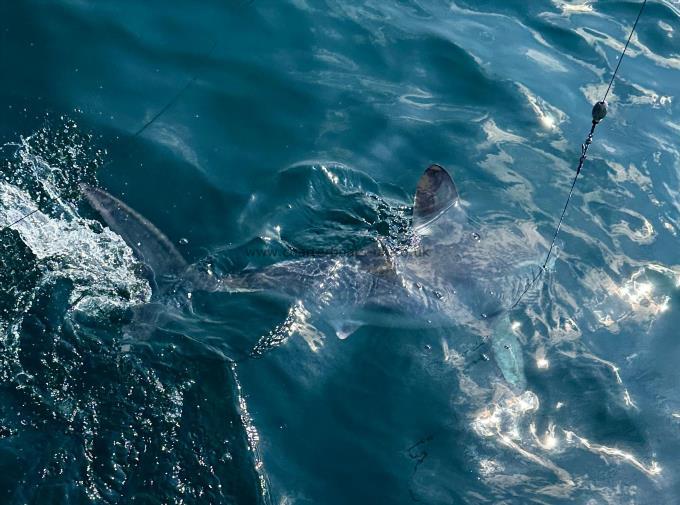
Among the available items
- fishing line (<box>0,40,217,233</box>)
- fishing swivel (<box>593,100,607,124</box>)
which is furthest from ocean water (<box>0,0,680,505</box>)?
fishing swivel (<box>593,100,607,124</box>)

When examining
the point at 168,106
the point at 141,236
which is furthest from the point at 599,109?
the point at 168,106

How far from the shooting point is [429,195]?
24.0 feet

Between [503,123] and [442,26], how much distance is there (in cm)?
205

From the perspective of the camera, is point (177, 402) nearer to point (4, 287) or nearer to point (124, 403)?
point (124, 403)

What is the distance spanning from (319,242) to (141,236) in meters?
1.77

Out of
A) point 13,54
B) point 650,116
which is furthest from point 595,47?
point 13,54

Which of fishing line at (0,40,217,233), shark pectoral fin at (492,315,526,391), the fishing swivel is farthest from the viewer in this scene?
fishing line at (0,40,217,233)

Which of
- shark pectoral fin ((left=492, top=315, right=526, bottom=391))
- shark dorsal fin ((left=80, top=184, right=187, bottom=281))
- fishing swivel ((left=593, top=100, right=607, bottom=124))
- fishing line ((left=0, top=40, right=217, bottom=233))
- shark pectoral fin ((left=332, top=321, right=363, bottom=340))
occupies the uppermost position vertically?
fishing swivel ((left=593, top=100, right=607, bottom=124))

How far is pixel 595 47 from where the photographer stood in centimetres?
1023

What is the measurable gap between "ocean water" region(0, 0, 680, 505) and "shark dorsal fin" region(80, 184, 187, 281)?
12cm

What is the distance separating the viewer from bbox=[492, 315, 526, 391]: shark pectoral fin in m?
6.25

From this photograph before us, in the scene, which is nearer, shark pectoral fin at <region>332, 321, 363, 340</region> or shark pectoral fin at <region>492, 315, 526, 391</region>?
shark pectoral fin at <region>492, 315, 526, 391</region>

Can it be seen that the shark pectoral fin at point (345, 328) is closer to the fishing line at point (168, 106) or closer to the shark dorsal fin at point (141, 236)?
the shark dorsal fin at point (141, 236)

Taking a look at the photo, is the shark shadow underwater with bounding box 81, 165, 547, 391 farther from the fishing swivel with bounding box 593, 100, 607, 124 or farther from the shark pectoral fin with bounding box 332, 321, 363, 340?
the fishing swivel with bounding box 593, 100, 607, 124
